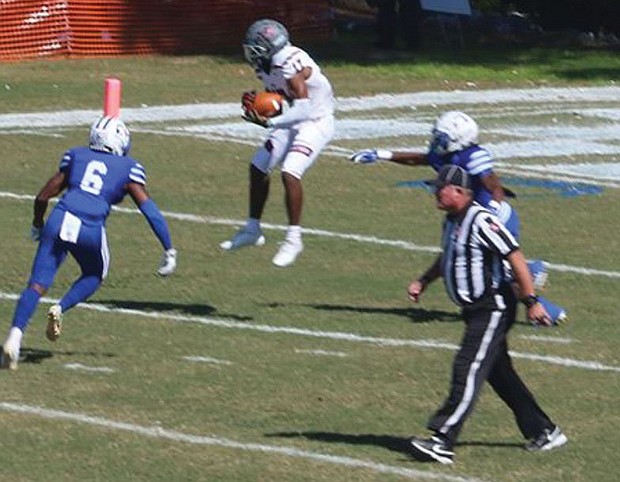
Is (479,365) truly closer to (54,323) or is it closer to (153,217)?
(54,323)

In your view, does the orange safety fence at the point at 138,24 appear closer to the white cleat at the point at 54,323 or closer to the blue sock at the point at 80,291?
the blue sock at the point at 80,291

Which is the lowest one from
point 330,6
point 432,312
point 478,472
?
point 330,6

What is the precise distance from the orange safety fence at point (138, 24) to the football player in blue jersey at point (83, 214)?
61.4 feet

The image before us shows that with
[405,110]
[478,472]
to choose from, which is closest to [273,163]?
[478,472]

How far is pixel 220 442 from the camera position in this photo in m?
9.62

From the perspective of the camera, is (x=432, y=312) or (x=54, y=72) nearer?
(x=432, y=312)

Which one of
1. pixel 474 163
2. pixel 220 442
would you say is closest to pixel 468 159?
pixel 474 163

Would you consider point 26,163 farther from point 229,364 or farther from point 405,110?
point 229,364

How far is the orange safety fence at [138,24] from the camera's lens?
3031 cm

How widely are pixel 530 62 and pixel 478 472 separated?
75.8ft

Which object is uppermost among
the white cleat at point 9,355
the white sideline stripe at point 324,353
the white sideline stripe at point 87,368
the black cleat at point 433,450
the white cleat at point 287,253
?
the black cleat at point 433,450

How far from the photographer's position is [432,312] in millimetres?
13367

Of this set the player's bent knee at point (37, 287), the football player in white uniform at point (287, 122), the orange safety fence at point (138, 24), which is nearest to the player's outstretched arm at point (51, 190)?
the player's bent knee at point (37, 287)

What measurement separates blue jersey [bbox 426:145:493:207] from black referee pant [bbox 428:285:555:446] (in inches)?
105
